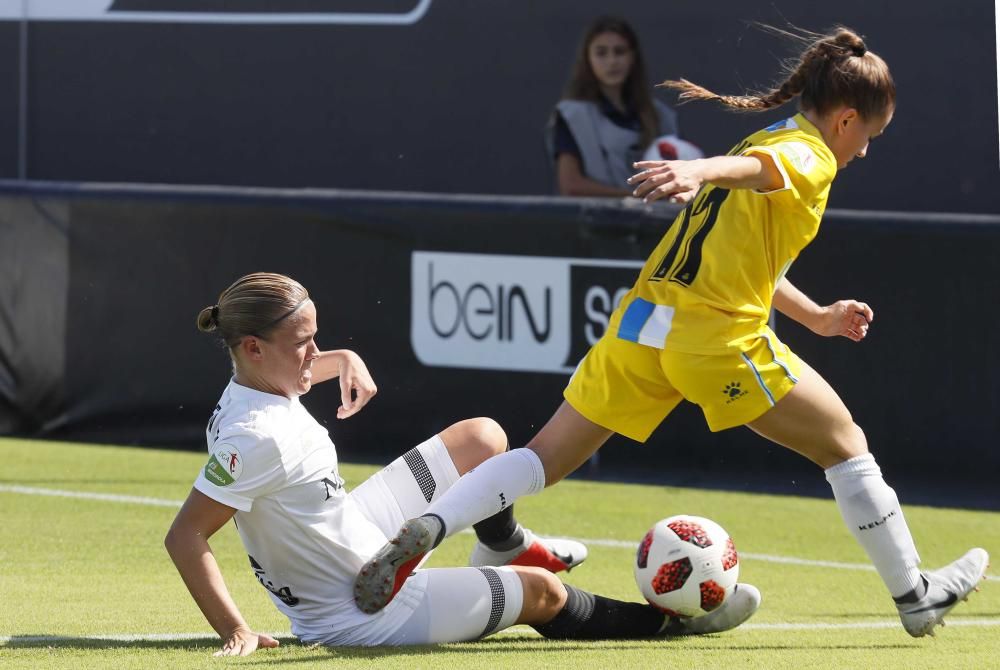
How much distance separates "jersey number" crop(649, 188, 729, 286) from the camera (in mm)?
4812

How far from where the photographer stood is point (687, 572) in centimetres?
484

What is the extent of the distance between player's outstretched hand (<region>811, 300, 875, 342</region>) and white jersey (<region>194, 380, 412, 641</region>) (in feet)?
5.08

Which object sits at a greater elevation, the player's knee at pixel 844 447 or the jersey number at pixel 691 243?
the jersey number at pixel 691 243

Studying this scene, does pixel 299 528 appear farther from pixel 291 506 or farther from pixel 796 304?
pixel 796 304

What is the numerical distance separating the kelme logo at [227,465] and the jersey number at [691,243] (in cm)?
132

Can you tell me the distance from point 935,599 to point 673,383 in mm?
920

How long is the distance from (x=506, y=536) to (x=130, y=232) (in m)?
4.74

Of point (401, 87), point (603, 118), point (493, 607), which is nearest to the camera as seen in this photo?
point (493, 607)

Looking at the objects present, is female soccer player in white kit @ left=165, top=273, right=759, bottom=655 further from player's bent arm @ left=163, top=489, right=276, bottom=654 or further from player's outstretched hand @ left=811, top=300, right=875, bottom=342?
player's outstretched hand @ left=811, top=300, right=875, bottom=342

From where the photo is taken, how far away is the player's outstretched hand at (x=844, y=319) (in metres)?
5.24

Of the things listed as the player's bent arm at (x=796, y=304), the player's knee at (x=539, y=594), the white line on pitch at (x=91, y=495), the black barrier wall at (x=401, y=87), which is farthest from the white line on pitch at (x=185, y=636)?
the black barrier wall at (x=401, y=87)

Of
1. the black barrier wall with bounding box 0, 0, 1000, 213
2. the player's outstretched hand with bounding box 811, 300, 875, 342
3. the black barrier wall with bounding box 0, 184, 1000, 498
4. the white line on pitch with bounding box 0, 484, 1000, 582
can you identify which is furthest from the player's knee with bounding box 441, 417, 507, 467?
the black barrier wall with bounding box 0, 0, 1000, 213

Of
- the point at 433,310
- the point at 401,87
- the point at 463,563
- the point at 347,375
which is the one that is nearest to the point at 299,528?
the point at 347,375

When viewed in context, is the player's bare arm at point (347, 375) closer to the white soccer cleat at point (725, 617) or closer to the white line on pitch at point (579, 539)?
the white soccer cleat at point (725, 617)
